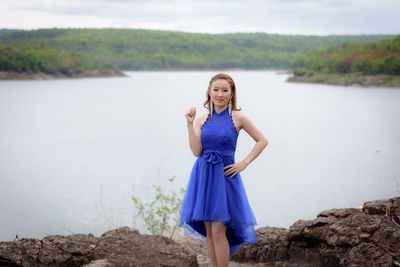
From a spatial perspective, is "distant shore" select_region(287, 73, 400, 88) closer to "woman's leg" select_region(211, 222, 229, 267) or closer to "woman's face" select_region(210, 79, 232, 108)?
"woman's face" select_region(210, 79, 232, 108)

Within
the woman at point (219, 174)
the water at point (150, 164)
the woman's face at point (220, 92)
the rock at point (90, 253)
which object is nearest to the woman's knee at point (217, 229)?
the woman at point (219, 174)

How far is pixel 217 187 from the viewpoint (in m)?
3.50

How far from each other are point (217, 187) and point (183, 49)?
109 meters

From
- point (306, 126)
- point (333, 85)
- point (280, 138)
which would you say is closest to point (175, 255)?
point (280, 138)

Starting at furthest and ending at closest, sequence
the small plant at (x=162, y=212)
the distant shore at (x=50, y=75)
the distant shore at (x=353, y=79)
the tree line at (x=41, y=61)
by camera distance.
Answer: the distant shore at (x=50, y=75) → the tree line at (x=41, y=61) → the distant shore at (x=353, y=79) → the small plant at (x=162, y=212)

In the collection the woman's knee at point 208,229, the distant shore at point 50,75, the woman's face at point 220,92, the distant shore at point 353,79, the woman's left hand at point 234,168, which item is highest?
the distant shore at point 50,75

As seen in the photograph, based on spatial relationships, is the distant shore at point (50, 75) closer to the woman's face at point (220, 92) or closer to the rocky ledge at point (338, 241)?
the rocky ledge at point (338, 241)

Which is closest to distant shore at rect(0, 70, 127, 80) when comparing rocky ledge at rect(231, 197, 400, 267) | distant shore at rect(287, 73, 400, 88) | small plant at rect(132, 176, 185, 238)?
distant shore at rect(287, 73, 400, 88)

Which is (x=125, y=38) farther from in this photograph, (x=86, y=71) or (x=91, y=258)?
(x=91, y=258)

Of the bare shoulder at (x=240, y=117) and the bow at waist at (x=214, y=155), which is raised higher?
the bare shoulder at (x=240, y=117)

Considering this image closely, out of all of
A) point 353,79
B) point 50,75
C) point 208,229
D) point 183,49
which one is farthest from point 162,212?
point 183,49

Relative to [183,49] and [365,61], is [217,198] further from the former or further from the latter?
[183,49]

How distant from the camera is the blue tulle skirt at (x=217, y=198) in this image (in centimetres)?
348

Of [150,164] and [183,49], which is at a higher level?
[183,49]
